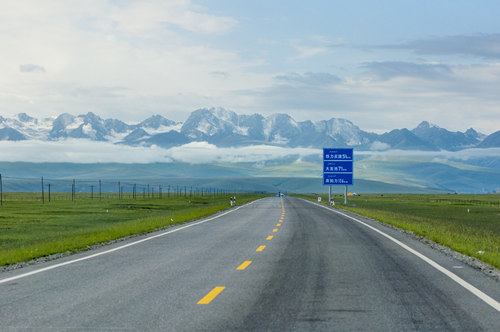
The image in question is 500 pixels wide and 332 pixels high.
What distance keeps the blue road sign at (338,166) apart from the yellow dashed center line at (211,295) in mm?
58816

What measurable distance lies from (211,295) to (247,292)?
661 mm

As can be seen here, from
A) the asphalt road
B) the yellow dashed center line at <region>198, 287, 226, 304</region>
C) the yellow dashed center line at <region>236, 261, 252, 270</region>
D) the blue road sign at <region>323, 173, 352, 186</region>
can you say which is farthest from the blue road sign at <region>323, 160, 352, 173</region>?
the yellow dashed center line at <region>198, 287, 226, 304</region>

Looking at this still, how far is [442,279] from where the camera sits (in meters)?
12.7

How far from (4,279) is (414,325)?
26.2ft

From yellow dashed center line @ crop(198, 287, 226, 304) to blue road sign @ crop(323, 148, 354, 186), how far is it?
58816mm

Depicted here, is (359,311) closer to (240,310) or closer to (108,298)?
(240,310)

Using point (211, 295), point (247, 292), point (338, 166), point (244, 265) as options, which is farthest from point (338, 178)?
point (211, 295)

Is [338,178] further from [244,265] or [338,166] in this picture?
[244,265]

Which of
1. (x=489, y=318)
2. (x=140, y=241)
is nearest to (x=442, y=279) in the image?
(x=489, y=318)

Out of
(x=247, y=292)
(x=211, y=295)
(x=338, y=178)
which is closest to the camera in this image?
(x=211, y=295)

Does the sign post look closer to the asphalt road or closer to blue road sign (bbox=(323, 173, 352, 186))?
blue road sign (bbox=(323, 173, 352, 186))

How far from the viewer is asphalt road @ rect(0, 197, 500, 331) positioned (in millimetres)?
8594

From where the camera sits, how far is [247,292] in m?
10.9

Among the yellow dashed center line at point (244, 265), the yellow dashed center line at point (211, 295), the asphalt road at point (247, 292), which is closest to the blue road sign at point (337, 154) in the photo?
the asphalt road at point (247, 292)
